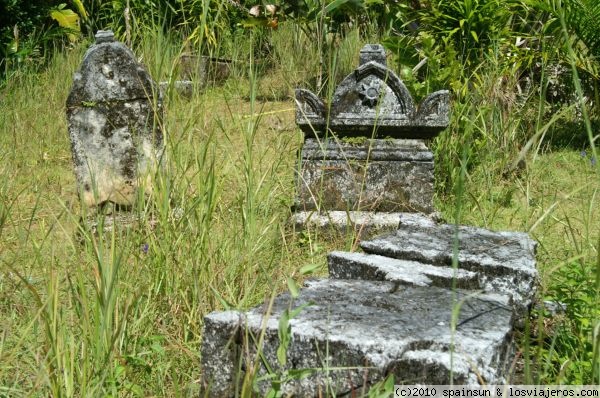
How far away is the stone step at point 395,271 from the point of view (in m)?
2.74

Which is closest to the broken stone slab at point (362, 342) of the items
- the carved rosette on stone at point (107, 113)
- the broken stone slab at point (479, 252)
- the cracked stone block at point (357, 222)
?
the broken stone slab at point (479, 252)

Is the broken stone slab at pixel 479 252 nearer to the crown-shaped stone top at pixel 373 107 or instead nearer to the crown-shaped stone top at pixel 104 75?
the crown-shaped stone top at pixel 373 107

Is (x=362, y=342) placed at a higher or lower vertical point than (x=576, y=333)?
higher

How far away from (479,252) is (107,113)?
2.30m

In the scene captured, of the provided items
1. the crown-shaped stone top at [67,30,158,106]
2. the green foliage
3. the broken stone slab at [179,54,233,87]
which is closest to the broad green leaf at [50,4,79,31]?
the broken stone slab at [179,54,233,87]

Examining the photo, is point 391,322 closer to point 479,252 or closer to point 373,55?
point 479,252

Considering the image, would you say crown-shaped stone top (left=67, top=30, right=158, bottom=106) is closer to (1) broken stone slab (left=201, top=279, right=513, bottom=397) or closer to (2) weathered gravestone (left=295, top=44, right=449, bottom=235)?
(2) weathered gravestone (left=295, top=44, right=449, bottom=235)

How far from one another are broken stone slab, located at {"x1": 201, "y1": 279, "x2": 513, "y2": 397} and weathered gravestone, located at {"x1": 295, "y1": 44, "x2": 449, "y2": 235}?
207 cm

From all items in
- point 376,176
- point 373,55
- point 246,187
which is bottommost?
point 376,176

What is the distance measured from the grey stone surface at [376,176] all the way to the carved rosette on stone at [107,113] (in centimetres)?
86

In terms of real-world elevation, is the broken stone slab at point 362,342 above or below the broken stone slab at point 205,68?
below

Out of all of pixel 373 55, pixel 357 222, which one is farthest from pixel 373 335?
pixel 373 55

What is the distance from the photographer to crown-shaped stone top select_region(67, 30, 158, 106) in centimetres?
441

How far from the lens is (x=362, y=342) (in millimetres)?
2131
